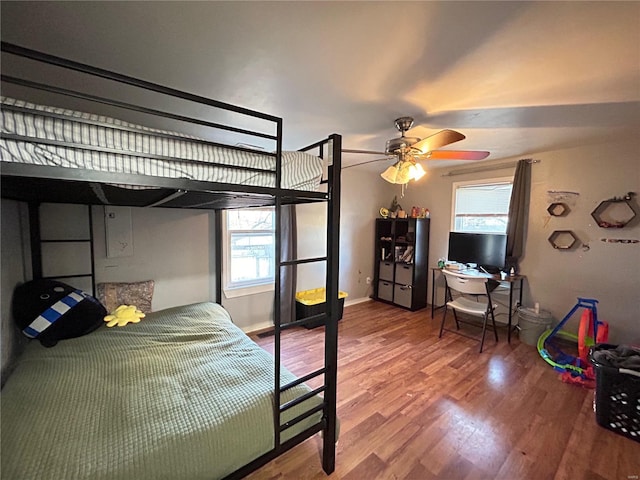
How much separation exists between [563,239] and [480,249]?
0.82 m

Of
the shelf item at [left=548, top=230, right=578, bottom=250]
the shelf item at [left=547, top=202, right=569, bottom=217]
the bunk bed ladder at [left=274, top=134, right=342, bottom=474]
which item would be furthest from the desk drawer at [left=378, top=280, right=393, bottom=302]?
the bunk bed ladder at [left=274, top=134, right=342, bottom=474]

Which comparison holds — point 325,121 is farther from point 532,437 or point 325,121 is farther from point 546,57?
point 532,437

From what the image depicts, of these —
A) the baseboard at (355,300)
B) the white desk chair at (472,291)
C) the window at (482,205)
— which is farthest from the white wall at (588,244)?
the baseboard at (355,300)

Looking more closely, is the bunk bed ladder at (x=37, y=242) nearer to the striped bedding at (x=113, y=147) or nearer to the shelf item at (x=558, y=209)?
the striped bedding at (x=113, y=147)

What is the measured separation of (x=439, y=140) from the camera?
1821 millimetres

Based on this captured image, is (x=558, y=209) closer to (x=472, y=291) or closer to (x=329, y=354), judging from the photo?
(x=472, y=291)

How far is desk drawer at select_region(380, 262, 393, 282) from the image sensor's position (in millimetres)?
4336

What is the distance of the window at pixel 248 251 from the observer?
10.5 ft

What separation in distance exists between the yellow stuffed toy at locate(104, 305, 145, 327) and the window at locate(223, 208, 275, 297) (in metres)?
0.99

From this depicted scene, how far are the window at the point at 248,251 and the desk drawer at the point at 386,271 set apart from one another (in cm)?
191

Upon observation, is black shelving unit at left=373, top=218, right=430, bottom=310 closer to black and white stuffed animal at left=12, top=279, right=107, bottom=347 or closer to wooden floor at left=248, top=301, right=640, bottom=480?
wooden floor at left=248, top=301, right=640, bottom=480

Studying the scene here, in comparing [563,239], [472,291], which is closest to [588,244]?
[563,239]

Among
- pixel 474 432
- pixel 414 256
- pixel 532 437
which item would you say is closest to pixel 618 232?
pixel 414 256

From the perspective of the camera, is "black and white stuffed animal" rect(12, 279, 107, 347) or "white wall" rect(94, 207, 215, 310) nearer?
"black and white stuffed animal" rect(12, 279, 107, 347)
